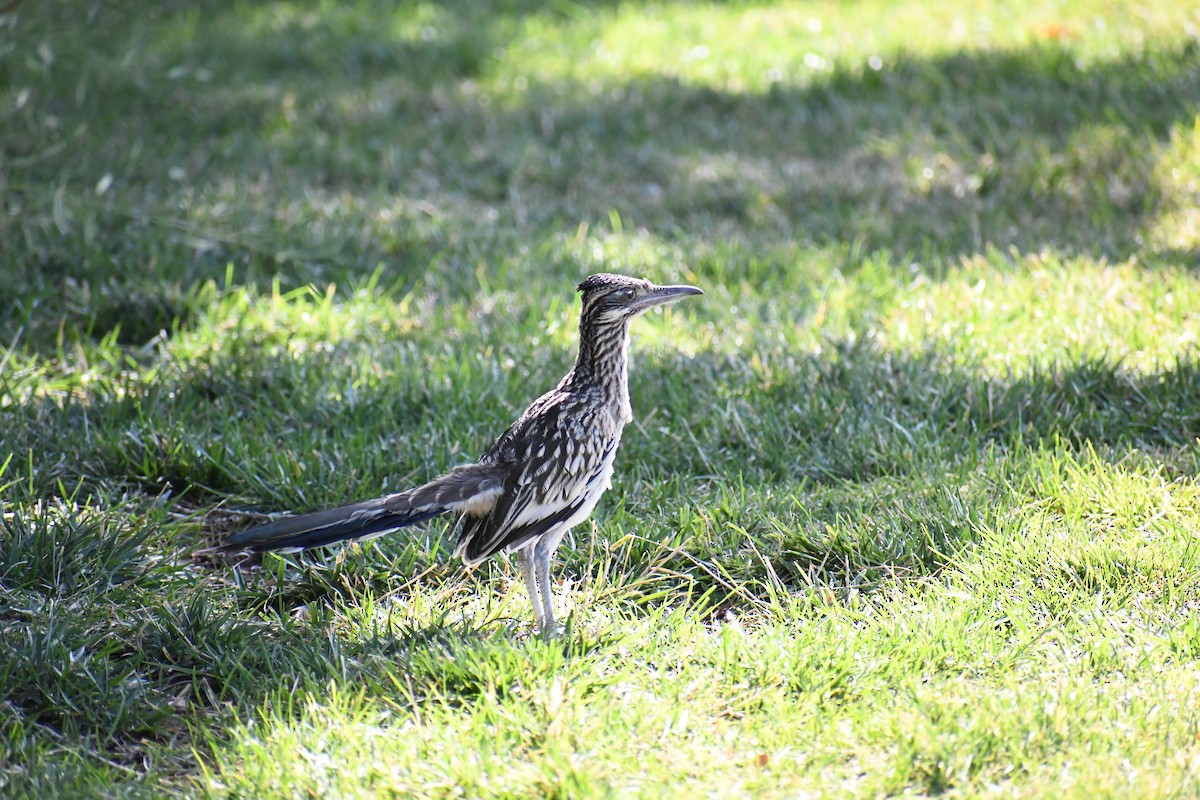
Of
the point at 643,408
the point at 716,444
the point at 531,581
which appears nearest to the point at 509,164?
the point at 643,408

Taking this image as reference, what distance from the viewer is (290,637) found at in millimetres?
4059

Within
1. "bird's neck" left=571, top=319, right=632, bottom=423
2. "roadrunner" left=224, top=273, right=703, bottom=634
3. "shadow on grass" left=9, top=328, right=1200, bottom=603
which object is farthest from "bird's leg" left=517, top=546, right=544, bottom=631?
"bird's neck" left=571, top=319, right=632, bottom=423

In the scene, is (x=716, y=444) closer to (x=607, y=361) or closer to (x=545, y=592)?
(x=607, y=361)

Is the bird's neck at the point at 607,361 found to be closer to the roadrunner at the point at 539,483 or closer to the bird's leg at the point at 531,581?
the roadrunner at the point at 539,483

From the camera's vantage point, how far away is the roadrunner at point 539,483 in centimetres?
379

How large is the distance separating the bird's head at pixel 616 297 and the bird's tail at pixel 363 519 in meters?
0.79

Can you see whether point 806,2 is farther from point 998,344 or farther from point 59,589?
point 59,589

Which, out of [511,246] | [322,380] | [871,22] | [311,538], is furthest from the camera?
[871,22]

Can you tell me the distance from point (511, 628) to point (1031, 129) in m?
5.83

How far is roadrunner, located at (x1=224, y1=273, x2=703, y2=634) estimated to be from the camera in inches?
149

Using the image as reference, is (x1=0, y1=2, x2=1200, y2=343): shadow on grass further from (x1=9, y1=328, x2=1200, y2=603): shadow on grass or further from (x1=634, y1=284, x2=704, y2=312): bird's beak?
(x1=634, y1=284, x2=704, y2=312): bird's beak

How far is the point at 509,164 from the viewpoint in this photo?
8.44 metres

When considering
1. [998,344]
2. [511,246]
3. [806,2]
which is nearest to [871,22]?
[806,2]

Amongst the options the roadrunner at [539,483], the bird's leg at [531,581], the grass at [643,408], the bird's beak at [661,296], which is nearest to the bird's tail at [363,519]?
the roadrunner at [539,483]
